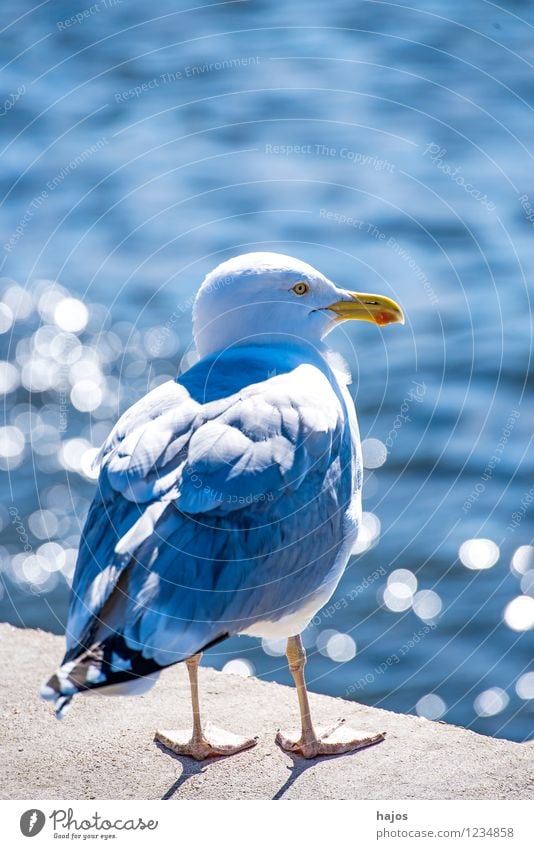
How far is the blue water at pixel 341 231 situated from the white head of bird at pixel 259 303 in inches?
84.9

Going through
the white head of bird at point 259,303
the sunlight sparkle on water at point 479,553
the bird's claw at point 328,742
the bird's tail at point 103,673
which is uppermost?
the white head of bird at point 259,303

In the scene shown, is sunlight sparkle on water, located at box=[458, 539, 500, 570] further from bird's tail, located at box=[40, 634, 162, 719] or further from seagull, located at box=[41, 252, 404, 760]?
bird's tail, located at box=[40, 634, 162, 719]

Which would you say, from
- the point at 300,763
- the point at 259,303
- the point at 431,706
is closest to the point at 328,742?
the point at 300,763

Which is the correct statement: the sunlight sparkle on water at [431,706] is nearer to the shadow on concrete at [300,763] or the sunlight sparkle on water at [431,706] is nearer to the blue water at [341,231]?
the blue water at [341,231]

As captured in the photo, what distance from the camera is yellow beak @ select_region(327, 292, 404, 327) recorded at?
3875 mm

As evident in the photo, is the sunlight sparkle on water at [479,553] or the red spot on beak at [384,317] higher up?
the red spot on beak at [384,317]

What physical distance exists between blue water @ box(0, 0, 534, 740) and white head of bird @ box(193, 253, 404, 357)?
7.07ft

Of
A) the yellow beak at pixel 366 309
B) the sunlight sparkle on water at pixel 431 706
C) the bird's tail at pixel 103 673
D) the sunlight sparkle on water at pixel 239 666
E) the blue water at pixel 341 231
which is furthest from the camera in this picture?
the blue water at pixel 341 231

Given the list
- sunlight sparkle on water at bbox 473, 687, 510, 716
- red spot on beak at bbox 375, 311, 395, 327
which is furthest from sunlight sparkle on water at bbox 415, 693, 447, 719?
red spot on beak at bbox 375, 311, 395, 327

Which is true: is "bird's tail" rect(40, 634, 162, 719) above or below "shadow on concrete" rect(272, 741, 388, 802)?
above

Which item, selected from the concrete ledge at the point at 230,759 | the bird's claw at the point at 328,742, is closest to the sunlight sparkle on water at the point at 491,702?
the concrete ledge at the point at 230,759

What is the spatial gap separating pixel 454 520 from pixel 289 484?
2.92 metres

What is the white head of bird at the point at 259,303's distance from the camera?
12.0 ft

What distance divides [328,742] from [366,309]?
1.29 m
